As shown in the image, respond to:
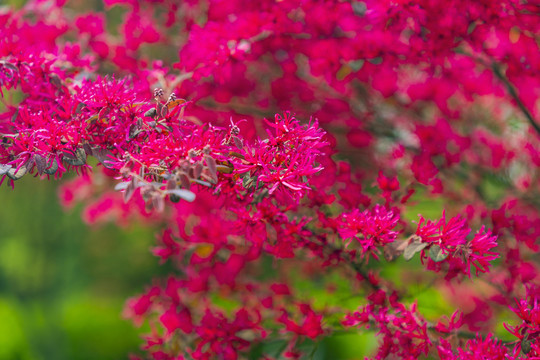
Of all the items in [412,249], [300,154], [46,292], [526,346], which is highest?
[300,154]

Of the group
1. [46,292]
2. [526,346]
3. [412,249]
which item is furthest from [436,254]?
[46,292]

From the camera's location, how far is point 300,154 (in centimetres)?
74

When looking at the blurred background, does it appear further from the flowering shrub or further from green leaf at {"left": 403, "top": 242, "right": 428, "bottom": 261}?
green leaf at {"left": 403, "top": 242, "right": 428, "bottom": 261}

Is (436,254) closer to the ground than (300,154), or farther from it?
closer to the ground

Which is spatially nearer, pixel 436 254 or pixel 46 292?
pixel 436 254

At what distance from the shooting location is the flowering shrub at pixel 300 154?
75 centimetres

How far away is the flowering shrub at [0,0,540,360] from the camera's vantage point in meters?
0.75

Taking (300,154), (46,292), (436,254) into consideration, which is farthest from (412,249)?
(46,292)

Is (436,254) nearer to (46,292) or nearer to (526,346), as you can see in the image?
(526,346)

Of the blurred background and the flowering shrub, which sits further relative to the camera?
the blurred background

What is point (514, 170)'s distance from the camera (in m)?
1.72

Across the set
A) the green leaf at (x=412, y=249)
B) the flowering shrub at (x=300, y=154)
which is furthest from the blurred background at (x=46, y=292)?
the green leaf at (x=412, y=249)

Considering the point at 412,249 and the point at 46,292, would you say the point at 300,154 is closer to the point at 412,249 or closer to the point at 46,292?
the point at 412,249

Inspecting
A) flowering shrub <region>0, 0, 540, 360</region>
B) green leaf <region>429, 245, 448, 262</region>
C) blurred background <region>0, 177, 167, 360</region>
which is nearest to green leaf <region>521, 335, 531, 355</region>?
flowering shrub <region>0, 0, 540, 360</region>
